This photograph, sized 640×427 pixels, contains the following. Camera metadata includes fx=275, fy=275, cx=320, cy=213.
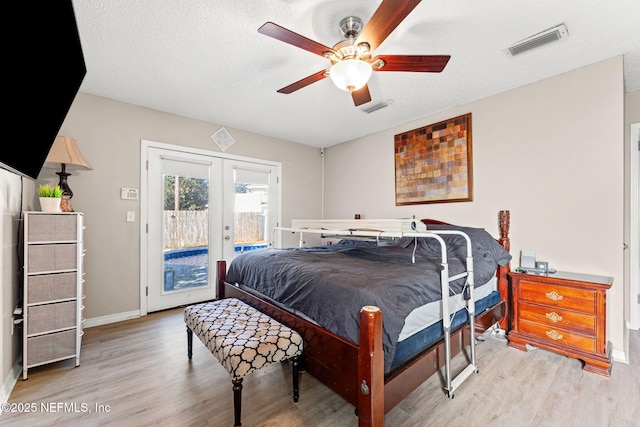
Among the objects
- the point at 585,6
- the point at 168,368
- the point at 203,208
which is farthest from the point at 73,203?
the point at 585,6

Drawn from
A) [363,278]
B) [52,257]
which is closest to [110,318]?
[52,257]

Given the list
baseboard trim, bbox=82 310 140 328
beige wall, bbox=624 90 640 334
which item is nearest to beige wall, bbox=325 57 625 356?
beige wall, bbox=624 90 640 334

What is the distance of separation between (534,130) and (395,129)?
1675 millimetres

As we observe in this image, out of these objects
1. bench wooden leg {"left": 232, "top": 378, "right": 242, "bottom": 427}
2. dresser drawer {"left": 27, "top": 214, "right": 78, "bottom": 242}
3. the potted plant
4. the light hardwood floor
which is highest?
the potted plant

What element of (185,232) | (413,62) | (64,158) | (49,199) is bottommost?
(185,232)

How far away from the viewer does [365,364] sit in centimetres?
130

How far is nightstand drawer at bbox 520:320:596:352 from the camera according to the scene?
2.12m

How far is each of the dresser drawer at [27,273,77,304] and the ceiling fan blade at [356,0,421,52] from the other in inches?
109

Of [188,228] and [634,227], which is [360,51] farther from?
[634,227]

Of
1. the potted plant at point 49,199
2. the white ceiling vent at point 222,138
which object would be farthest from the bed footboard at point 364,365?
the white ceiling vent at point 222,138

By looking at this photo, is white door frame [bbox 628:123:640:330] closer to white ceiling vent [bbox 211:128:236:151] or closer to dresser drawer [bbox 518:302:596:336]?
dresser drawer [bbox 518:302:596:336]

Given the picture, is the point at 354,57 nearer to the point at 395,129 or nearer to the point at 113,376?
the point at 395,129

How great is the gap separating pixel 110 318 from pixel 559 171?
4892mm

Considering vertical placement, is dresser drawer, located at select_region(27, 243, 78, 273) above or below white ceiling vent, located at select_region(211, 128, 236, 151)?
below
